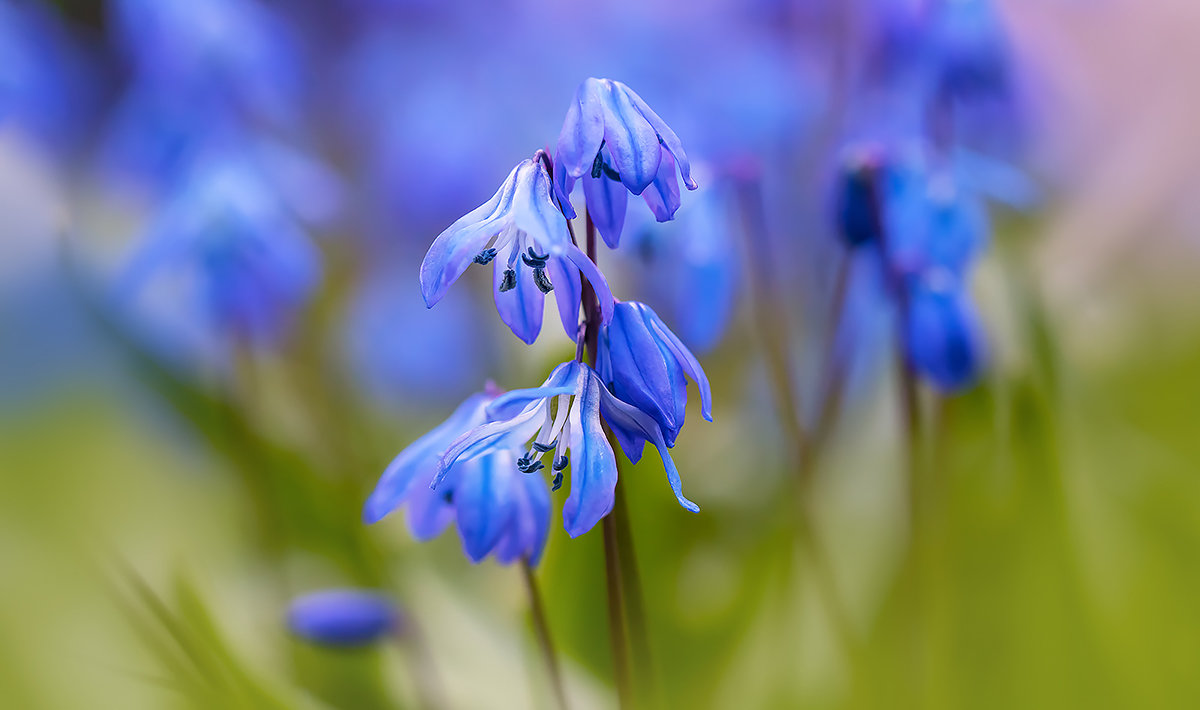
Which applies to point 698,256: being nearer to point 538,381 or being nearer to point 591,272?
point 538,381

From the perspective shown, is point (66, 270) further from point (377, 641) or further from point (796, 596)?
point (796, 596)

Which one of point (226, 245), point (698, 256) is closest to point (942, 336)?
point (698, 256)

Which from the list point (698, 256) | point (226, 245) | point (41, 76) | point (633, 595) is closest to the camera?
point (633, 595)

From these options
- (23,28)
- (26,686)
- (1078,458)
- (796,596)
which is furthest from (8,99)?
(1078,458)

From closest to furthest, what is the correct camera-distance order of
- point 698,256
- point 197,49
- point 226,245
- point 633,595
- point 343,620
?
point 633,595, point 343,620, point 698,256, point 226,245, point 197,49

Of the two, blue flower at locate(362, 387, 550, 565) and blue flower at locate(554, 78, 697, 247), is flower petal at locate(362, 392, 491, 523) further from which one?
blue flower at locate(554, 78, 697, 247)

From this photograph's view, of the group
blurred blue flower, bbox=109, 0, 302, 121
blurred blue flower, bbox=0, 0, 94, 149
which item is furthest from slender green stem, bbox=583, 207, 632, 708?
blurred blue flower, bbox=0, 0, 94, 149
